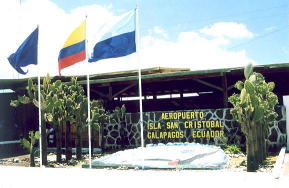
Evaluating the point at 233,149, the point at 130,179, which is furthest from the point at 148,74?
the point at 130,179

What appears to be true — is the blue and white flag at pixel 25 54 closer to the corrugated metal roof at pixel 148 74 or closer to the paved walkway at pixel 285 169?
the corrugated metal roof at pixel 148 74

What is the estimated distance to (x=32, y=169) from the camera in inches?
525

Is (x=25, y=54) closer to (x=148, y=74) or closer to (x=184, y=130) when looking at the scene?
(x=184, y=130)

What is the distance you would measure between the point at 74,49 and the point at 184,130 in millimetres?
8804

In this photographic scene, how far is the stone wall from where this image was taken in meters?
18.5

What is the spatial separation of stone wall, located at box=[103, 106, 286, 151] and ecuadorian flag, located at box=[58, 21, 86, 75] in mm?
8022

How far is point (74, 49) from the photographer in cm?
1417

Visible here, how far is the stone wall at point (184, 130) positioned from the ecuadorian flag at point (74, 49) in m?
8.02

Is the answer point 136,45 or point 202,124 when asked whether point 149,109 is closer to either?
point 202,124

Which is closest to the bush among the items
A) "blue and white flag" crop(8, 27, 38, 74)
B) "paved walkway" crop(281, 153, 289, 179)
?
"paved walkway" crop(281, 153, 289, 179)

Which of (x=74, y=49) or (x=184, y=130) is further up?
(x=74, y=49)

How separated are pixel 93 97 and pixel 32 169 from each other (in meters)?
12.4

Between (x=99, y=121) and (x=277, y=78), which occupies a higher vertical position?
(x=277, y=78)

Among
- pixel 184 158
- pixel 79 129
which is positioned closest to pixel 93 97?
pixel 79 129
